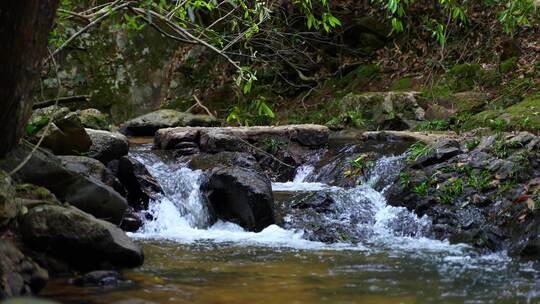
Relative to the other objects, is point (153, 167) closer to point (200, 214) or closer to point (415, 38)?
point (200, 214)

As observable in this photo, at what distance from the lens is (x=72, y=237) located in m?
4.60

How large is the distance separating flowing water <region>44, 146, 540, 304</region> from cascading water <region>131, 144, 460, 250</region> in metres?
0.01

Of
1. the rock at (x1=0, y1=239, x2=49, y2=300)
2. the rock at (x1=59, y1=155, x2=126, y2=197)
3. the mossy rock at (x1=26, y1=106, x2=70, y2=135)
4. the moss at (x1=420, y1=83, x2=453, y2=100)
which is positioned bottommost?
the rock at (x1=0, y1=239, x2=49, y2=300)

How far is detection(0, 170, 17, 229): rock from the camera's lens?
14.2 feet

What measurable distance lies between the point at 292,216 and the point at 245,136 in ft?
9.58

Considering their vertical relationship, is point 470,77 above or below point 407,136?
above

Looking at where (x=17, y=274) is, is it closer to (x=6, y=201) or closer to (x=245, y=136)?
(x=6, y=201)

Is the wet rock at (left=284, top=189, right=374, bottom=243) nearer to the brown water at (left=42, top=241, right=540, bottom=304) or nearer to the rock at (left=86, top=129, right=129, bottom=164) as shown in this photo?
the brown water at (left=42, top=241, right=540, bottom=304)

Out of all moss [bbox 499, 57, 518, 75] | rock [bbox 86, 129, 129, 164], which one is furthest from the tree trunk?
moss [bbox 499, 57, 518, 75]

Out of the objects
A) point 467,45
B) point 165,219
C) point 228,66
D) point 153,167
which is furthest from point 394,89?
point 165,219

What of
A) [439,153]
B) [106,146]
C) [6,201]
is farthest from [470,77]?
[6,201]

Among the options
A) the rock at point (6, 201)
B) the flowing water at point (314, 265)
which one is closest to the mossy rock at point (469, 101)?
the flowing water at point (314, 265)

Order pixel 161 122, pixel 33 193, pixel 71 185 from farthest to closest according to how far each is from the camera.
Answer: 1. pixel 161 122
2. pixel 71 185
3. pixel 33 193

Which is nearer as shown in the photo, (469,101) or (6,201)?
(6,201)
